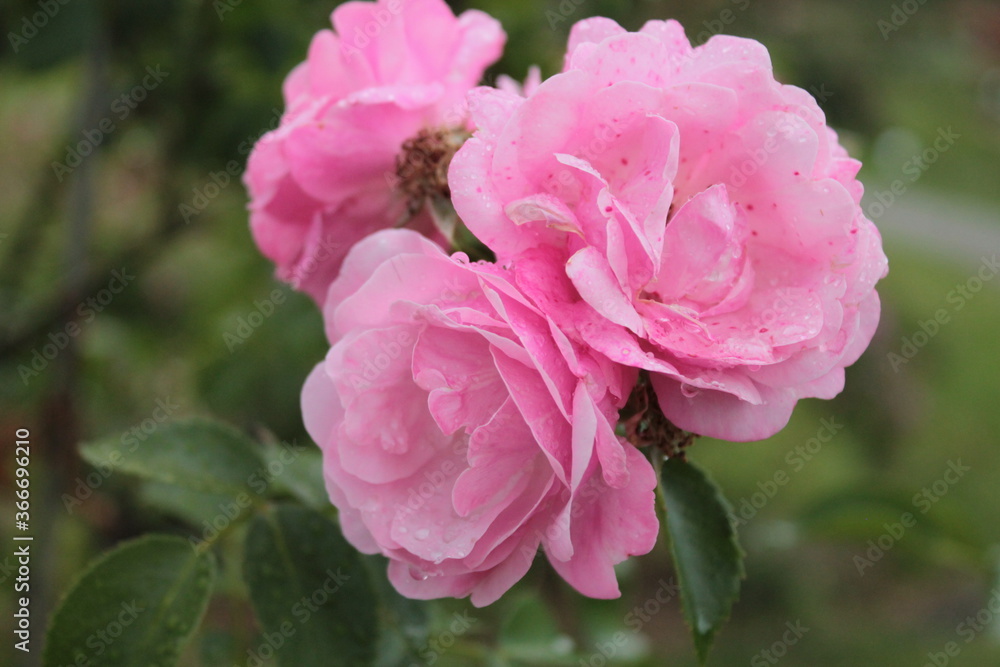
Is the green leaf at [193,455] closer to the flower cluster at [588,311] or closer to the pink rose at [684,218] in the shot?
the flower cluster at [588,311]

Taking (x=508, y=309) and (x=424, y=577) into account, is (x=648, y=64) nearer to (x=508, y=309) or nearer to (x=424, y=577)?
(x=508, y=309)

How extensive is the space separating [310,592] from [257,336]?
2.79ft

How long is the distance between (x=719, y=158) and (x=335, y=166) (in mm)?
400

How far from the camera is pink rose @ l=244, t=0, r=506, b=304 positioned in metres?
0.86

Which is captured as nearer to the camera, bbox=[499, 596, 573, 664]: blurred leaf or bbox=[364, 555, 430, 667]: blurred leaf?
bbox=[364, 555, 430, 667]: blurred leaf

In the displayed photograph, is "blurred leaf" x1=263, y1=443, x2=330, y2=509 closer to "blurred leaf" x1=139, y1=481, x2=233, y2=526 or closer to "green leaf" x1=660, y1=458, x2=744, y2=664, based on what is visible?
"blurred leaf" x1=139, y1=481, x2=233, y2=526

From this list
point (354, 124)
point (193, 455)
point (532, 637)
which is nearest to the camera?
point (354, 124)

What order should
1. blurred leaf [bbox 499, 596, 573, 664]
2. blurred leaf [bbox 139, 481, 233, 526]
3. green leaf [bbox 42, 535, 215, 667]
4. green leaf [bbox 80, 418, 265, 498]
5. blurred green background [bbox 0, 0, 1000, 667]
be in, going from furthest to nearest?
blurred green background [bbox 0, 0, 1000, 667] < blurred leaf [bbox 499, 596, 573, 664] < blurred leaf [bbox 139, 481, 233, 526] < green leaf [bbox 80, 418, 265, 498] < green leaf [bbox 42, 535, 215, 667]

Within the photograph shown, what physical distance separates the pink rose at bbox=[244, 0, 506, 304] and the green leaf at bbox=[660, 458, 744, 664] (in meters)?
0.38

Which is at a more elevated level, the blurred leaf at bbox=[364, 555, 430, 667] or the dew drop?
the dew drop

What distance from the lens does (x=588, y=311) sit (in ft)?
2.23

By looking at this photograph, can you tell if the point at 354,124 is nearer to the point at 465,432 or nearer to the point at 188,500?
the point at 465,432

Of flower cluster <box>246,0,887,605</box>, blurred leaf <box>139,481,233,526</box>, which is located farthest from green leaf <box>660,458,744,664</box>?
blurred leaf <box>139,481,233,526</box>

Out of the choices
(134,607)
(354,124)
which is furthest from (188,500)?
(354,124)
